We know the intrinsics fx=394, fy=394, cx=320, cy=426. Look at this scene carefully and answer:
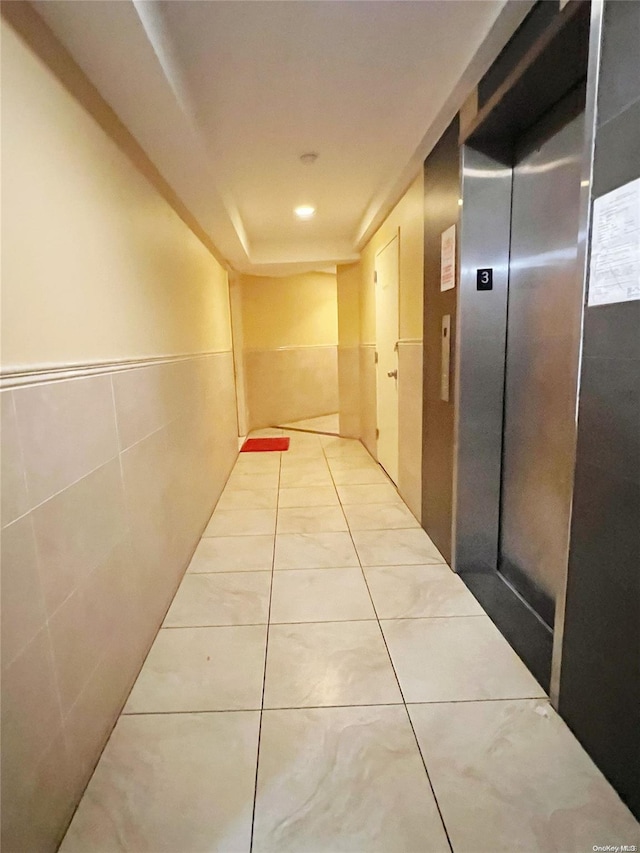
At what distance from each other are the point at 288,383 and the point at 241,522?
3.66m

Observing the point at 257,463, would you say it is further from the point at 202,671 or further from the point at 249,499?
the point at 202,671

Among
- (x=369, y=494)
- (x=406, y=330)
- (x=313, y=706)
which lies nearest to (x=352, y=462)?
(x=369, y=494)

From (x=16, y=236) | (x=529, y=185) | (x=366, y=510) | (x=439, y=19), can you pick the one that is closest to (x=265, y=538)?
(x=366, y=510)

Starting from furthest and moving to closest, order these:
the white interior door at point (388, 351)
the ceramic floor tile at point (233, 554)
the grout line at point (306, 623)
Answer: the white interior door at point (388, 351) → the ceramic floor tile at point (233, 554) → the grout line at point (306, 623)

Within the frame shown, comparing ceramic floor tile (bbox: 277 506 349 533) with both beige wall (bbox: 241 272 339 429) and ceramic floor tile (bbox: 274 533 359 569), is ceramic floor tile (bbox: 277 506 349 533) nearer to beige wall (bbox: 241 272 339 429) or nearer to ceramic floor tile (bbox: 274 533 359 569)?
ceramic floor tile (bbox: 274 533 359 569)

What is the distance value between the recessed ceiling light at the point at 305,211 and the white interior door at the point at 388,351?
659mm

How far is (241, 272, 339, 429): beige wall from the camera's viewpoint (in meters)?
5.79

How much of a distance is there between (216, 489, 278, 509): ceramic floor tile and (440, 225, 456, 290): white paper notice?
1953 millimetres

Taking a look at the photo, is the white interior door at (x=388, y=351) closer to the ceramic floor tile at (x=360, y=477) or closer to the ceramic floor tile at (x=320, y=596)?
the ceramic floor tile at (x=360, y=477)

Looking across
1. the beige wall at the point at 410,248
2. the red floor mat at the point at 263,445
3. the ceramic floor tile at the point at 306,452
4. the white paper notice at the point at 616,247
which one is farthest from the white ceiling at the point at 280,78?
the red floor mat at the point at 263,445

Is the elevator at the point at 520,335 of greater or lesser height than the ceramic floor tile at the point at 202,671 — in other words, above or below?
above

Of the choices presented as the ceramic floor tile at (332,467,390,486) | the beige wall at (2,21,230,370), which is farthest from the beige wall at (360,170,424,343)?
the beige wall at (2,21,230,370)

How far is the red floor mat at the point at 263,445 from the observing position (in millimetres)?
4711

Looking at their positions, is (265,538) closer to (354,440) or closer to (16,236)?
(16,236)
